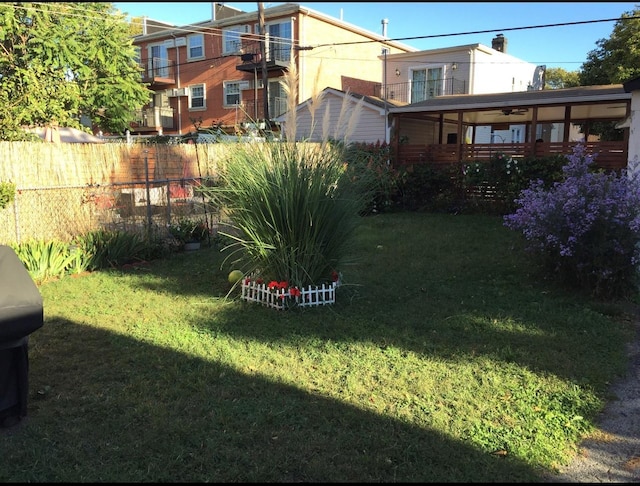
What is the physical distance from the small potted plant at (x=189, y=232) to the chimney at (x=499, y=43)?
83.5ft

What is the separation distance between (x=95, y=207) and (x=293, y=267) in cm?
434

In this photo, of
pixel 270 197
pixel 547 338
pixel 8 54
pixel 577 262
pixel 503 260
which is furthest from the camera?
pixel 8 54

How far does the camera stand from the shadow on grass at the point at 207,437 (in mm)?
2629

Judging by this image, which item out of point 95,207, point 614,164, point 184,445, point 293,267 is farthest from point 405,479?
point 614,164

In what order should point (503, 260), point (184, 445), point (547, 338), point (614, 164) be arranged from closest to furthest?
point (184, 445) < point (547, 338) < point (503, 260) < point (614, 164)

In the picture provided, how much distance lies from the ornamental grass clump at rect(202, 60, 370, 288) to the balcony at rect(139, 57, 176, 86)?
27025 millimetres

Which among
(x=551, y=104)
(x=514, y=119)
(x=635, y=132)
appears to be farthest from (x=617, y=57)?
(x=635, y=132)

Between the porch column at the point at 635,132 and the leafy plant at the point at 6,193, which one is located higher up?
the porch column at the point at 635,132

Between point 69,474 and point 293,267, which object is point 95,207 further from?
point 69,474

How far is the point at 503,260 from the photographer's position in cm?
779

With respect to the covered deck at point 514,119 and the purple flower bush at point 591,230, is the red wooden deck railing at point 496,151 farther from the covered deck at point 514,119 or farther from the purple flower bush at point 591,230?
the purple flower bush at point 591,230

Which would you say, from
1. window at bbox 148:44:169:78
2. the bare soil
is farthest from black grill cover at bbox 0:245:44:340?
window at bbox 148:44:169:78

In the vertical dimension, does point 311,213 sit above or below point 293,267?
above

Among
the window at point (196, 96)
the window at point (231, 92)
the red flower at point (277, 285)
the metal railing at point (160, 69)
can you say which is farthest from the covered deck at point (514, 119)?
the metal railing at point (160, 69)
